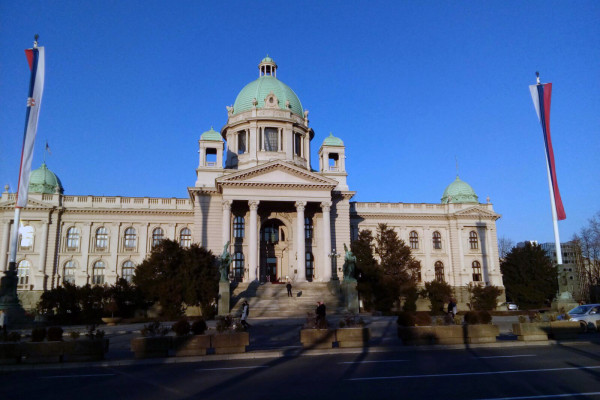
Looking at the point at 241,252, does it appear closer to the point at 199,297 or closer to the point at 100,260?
the point at 199,297

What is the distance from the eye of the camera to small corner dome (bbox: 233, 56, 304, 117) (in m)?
63.3

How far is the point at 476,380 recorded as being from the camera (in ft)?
38.1

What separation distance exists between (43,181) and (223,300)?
1312 inches

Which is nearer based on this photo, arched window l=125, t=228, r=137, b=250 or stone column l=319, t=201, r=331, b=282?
stone column l=319, t=201, r=331, b=282

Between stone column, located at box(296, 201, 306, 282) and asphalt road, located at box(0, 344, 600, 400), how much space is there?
31.9 m

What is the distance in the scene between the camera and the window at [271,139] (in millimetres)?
61500

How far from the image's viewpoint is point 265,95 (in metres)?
63.4

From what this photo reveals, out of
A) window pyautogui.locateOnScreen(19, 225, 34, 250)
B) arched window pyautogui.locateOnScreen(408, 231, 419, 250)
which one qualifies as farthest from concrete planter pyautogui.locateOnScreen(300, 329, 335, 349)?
window pyautogui.locateOnScreen(19, 225, 34, 250)

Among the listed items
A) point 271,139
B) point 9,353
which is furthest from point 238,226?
point 9,353

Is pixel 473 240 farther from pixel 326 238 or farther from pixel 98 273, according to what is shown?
pixel 98 273

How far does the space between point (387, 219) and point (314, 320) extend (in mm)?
45895

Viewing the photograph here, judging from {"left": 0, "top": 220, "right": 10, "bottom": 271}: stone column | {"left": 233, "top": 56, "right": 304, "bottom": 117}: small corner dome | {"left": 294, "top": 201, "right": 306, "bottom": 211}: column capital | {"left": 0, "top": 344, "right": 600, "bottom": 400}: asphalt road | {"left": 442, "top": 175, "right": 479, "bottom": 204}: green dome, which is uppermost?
{"left": 233, "top": 56, "right": 304, "bottom": 117}: small corner dome

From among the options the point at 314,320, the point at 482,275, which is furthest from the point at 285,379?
the point at 482,275

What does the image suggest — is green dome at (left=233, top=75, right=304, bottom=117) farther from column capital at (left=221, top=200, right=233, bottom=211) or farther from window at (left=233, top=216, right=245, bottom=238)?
A: column capital at (left=221, top=200, right=233, bottom=211)
